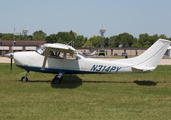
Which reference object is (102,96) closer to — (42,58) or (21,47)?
(42,58)

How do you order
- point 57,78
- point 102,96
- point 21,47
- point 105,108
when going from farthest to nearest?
1. point 21,47
2. point 57,78
3. point 102,96
4. point 105,108

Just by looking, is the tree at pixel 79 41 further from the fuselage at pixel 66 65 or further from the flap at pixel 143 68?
the flap at pixel 143 68

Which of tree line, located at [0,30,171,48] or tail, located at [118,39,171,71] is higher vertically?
tree line, located at [0,30,171,48]

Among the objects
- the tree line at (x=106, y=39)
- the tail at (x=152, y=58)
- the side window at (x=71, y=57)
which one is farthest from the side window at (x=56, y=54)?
the tree line at (x=106, y=39)

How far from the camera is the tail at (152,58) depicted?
437 inches

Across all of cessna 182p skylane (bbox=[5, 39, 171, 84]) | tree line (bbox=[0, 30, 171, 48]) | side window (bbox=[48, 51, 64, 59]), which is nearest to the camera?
cessna 182p skylane (bbox=[5, 39, 171, 84])

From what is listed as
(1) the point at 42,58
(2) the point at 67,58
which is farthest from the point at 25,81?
(2) the point at 67,58

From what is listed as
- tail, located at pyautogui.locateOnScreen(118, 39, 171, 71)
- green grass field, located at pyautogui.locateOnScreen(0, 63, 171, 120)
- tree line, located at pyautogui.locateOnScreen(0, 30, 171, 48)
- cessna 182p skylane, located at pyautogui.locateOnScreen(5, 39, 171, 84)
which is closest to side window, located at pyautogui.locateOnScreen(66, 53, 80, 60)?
cessna 182p skylane, located at pyautogui.locateOnScreen(5, 39, 171, 84)

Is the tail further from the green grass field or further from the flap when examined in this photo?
the green grass field

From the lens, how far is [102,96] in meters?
8.57

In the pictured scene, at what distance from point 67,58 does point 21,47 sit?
174ft

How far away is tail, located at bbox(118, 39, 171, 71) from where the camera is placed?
11.1 metres

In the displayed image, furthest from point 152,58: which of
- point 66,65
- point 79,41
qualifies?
point 79,41

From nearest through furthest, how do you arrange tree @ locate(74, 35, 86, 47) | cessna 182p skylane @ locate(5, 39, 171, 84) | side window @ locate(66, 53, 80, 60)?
cessna 182p skylane @ locate(5, 39, 171, 84) < side window @ locate(66, 53, 80, 60) < tree @ locate(74, 35, 86, 47)
